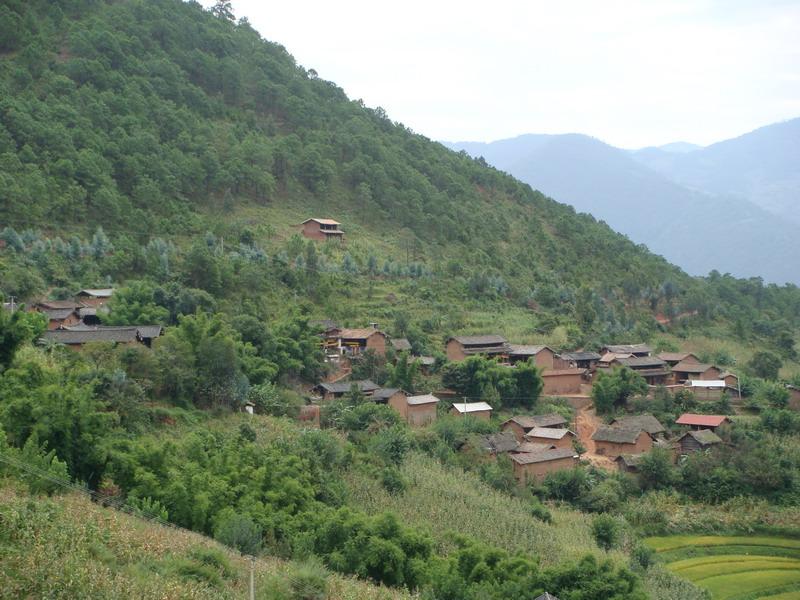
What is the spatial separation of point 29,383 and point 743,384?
2914 centimetres

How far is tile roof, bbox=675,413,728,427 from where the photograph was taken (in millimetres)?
29797

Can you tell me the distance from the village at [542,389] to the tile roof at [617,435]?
0.12ft

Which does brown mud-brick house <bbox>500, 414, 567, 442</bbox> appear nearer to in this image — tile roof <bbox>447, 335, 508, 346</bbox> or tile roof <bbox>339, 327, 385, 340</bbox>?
tile roof <bbox>447, 335, 508, 346</bbox>

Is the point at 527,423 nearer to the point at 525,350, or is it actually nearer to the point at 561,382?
the point at 561,382

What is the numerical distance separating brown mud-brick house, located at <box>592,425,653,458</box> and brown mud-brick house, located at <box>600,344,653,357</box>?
8534 mm

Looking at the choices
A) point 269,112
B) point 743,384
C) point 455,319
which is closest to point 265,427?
point 455,319

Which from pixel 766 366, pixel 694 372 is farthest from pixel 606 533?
pixel 766 366

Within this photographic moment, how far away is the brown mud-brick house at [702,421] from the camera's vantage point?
29.8m

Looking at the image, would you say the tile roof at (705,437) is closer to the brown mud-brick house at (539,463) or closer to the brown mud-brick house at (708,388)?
the brown mud-brick house at (708,388)

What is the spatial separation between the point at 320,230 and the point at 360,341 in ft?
44.3

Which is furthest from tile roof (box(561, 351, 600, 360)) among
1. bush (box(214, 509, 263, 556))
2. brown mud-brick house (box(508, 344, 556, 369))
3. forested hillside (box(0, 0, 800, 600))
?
bush (box(214, 509, 263, 556))

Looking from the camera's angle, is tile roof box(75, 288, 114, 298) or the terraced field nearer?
the terraced field

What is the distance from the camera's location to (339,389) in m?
28.7

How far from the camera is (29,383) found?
57.5ft
